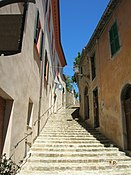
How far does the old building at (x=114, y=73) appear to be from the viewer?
25.6 feet

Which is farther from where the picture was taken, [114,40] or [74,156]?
[114,40]

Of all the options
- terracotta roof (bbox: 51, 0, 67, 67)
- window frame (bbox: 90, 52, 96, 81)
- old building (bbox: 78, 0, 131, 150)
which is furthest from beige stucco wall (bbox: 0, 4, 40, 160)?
terracotta roof (bbox: 51, 0, 67, 67)

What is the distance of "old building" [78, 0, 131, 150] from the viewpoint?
781 cm

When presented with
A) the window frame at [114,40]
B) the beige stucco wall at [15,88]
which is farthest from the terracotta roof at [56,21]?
the beige stucco wall at [15,88]

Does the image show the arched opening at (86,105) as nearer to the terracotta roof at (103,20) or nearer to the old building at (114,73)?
the old building at (114,73)

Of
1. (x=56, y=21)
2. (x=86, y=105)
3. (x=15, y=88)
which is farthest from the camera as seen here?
(x=56, y=21)

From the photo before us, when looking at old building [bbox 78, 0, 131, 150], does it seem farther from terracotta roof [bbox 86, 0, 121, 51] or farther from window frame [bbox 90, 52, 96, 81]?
window frame [bbox 90, 52, 96, 81]

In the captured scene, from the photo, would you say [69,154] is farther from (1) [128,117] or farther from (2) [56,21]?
(2) [56,21]

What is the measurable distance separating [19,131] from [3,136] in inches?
36.8

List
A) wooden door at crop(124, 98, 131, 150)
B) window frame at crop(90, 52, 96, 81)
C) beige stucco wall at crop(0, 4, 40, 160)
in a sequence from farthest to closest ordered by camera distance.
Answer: window frame at crop(90, 52, 96, 81) < wooden door at crop(124, 98, 131, 150) < beige stucco wall at crop(0, 4, 40, 160)

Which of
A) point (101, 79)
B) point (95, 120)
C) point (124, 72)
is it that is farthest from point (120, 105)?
point (95, 120)

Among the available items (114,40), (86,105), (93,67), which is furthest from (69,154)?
(86,105)

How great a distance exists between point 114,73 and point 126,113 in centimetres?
204

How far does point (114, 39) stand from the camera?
899 cm
